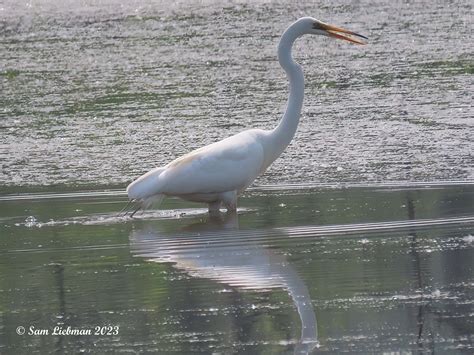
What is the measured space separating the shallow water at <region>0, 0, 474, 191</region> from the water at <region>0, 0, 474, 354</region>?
4cm

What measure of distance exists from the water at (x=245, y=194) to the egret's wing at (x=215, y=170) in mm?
249

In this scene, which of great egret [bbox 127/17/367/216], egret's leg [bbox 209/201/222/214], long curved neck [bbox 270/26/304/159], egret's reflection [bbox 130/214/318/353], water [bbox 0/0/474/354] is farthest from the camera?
long curved neck [bbox 270/26/304/159]

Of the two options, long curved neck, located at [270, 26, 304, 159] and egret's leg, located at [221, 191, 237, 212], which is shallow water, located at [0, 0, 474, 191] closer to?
long curved neck, located at [270, 26, 304, 159]

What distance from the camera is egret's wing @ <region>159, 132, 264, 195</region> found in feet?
31.2

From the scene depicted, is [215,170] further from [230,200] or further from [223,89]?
[223,89]

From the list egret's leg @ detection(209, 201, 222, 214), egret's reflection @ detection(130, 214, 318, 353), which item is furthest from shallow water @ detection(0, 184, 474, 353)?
egret's leg @ detection(209, 201, 222, 214)

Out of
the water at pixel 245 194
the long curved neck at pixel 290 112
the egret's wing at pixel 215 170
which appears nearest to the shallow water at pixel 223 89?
the water at pixel 245 194

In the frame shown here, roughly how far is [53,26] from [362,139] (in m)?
9.65

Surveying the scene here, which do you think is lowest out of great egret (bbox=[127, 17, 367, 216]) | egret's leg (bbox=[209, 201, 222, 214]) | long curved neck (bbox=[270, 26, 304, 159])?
egret's leg (bbox=[209, 201, 222, 214])

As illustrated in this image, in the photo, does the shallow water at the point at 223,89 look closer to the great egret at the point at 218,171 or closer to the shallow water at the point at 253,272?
the great egret at the point at 218,171

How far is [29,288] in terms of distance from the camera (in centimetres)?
726

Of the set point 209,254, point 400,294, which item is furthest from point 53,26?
point 400,294

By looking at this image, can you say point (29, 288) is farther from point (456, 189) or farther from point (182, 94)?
point (182, 94)

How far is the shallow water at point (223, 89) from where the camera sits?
1122 cm
